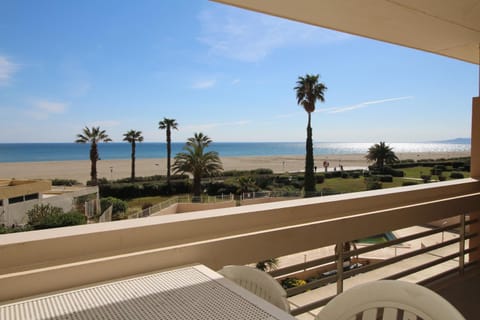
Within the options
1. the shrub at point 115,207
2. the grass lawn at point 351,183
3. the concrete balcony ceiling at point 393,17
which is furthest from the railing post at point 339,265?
the grass lawn at point 351,183

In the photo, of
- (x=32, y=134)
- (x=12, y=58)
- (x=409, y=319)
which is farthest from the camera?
(x=12, y=58)

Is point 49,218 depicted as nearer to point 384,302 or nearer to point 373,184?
point 384,302

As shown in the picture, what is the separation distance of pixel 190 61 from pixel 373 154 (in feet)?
95.3

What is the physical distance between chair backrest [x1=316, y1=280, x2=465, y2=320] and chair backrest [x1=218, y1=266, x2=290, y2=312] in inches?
5.4

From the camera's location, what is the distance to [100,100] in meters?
49.2

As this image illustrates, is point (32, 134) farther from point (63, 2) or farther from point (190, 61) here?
point (190, 61)

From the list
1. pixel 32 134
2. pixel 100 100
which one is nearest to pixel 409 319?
pixel 32 134

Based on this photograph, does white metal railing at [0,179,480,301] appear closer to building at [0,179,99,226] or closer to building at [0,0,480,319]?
building at [0,0,480,319]

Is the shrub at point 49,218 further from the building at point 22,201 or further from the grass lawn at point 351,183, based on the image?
the grass lawn at point 351,183

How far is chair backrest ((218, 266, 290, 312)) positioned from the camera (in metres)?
0.93

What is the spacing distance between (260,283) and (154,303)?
32 cm

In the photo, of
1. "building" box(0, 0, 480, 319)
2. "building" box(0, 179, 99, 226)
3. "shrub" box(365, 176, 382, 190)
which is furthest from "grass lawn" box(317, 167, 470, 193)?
"building" box(0, 0, 480, 319)

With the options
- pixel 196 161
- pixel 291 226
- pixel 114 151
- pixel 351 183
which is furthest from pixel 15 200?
pixel 114 151

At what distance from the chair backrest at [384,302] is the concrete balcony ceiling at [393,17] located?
1343 millimetres
